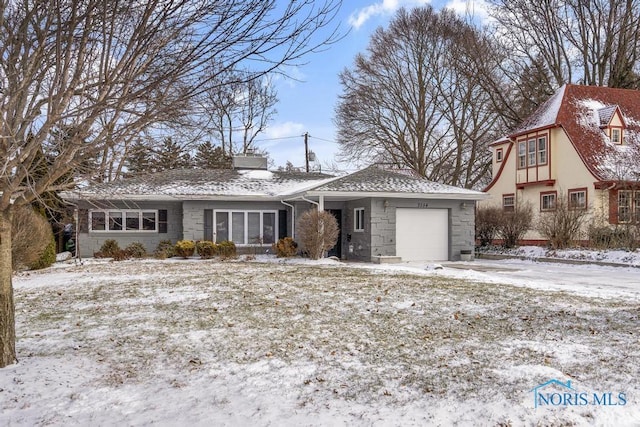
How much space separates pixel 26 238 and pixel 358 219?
1009cm

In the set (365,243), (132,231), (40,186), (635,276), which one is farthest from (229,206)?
(40,186)

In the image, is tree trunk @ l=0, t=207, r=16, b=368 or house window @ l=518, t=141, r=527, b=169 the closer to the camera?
tree trunk @ l=0, t=207, r=16, b=368

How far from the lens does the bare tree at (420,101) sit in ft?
92.8

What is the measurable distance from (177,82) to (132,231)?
50.7 ft

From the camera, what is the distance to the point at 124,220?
18.7 meters

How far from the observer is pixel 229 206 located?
1908cm

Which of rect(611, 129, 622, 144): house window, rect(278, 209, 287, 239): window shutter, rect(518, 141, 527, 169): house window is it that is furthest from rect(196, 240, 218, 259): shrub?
rect(611, 129, 622, 144): house window

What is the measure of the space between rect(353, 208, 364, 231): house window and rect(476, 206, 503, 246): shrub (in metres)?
5.44

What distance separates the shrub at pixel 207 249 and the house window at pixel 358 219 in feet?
16.1

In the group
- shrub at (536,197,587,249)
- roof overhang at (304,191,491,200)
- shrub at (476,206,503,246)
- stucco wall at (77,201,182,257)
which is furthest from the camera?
shrub at (476,206,503,246)

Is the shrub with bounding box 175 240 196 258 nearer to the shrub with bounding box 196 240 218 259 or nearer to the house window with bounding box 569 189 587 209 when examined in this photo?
the shrub with bounding box 196 240 218 259

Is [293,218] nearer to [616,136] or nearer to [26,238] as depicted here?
[26,238]

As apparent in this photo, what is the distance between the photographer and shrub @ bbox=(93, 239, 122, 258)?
57.3ft

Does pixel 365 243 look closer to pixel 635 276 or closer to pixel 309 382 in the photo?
pixel 635 276
